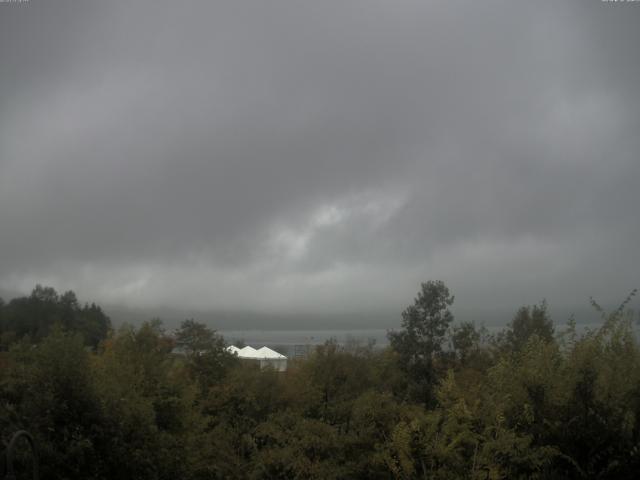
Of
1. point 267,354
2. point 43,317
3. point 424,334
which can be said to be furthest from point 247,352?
point 424,334

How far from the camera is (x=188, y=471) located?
2314 cm

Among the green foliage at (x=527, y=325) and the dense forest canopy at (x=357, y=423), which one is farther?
the green foliage at (x=527, y=325)

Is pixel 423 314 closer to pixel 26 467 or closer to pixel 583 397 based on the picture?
pixel 583 397

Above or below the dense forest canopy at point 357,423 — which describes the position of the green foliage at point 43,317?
above

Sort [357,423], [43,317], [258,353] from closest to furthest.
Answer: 1. [357,423]
2. [43,317]
3. [258,353]

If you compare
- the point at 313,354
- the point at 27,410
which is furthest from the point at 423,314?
the point at 27,410

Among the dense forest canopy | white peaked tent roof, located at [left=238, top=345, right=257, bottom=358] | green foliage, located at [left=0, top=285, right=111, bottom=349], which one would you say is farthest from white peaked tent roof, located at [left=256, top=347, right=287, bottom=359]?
the dense forest canopy

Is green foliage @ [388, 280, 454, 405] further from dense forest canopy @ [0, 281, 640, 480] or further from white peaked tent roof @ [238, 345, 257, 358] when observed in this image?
white peaked tent roof @ [238, 345, 257, 358]

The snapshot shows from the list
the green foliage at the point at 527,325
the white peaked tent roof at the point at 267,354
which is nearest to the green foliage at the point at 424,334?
the green foliage at the point at 527,325

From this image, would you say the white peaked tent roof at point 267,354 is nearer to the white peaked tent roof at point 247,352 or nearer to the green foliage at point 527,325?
the white peaked tent roof at point 247,352

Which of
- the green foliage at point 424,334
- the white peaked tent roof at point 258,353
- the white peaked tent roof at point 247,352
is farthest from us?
the white peaked tent roof at point 247,352

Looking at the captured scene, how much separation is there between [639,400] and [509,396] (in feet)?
12.5

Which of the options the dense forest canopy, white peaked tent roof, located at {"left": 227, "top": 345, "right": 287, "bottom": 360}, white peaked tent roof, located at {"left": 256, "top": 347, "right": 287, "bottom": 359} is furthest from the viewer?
white peaked tent roof, located at {"left": 227, "top": 345, "right": 287, "bottom": 360}

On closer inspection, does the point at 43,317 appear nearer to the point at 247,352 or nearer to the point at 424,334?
the point at 247,352
